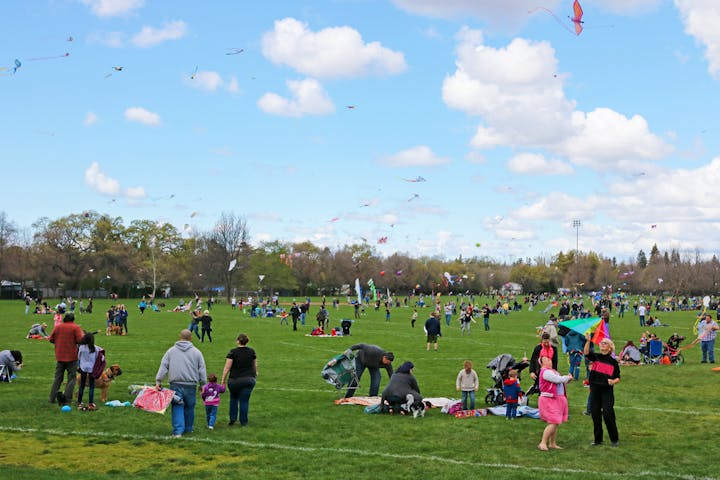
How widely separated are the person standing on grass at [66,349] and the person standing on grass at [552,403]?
8.43 metres

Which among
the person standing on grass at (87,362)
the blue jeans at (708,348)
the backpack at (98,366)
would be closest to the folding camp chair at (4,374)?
the person standing on grass at (87,362)

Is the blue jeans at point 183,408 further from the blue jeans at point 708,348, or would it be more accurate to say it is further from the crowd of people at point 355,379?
the blue jeans at point 708,348

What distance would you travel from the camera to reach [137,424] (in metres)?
11.3

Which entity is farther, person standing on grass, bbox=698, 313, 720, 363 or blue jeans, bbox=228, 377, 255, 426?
person standing on grass, bbox=698, 313, 720, 363

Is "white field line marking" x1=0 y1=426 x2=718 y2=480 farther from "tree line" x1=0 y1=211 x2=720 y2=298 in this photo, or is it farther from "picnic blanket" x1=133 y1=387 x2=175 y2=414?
"tree line" x1=0 y1=211 x2=720 y2=298

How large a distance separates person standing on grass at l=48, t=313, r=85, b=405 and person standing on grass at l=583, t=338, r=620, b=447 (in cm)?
916

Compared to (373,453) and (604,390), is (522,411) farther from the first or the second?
(373,453)

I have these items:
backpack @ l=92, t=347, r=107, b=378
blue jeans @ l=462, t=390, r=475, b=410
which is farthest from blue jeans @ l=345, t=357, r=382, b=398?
backpack @ l=92, t=347, r=107, b=378

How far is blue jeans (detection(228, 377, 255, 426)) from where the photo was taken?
1112cm

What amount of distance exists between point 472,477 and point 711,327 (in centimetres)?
1626

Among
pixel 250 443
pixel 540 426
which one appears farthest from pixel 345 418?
pixel 540 426

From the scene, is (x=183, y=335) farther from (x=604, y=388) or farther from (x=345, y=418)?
(x=604, y=388)

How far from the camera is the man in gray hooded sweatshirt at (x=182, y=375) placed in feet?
33.6

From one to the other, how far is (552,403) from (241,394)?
5.02 metres
